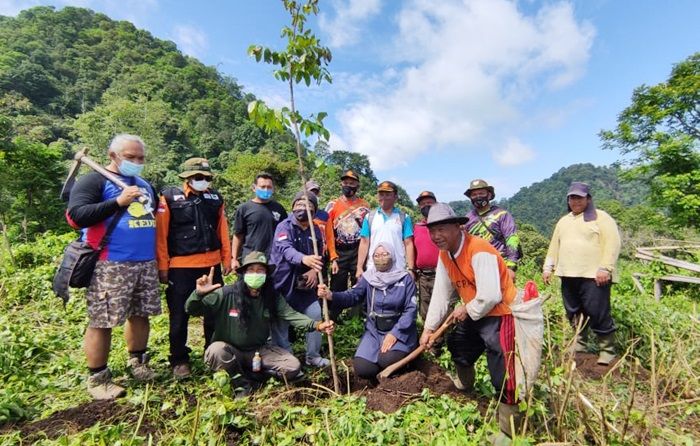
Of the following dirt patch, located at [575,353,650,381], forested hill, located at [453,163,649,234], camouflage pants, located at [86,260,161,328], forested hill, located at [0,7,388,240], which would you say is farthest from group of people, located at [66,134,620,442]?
forested hill, located at [453,163,649,234]

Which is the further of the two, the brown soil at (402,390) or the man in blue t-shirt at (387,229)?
the man in blue t-shirt at (387,229)

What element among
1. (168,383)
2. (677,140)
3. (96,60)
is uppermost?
Answer: (96,60)

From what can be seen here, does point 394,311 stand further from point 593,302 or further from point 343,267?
point 593,302

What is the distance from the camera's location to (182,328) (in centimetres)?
354

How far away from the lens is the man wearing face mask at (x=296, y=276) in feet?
12.6

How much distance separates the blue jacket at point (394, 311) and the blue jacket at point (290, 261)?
395 mm

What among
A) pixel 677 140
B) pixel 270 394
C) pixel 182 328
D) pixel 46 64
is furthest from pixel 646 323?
pixel 46 64

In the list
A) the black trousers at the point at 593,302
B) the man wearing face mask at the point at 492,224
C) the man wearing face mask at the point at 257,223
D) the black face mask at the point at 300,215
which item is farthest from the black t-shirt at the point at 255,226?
the black trousers at the point at 593,302

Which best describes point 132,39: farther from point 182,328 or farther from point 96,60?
point 182,328

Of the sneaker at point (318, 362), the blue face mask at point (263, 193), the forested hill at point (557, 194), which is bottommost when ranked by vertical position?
the sneaker at point (318, 362)

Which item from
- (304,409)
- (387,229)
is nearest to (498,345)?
(304,409)

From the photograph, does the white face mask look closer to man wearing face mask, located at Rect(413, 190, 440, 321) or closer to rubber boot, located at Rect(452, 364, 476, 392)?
man wearing face mask, located at Rect(413, 190, 440, 321)

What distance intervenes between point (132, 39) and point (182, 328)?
102026mm

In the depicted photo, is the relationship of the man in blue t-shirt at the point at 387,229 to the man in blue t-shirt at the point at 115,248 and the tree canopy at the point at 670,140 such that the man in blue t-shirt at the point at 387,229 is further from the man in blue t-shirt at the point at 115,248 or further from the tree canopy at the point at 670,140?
the tree canopy at the point at 670,140
